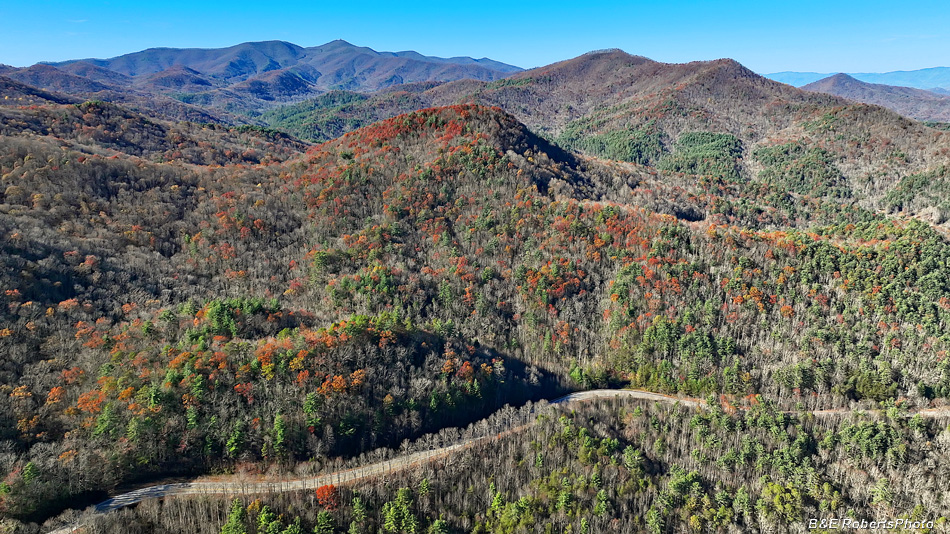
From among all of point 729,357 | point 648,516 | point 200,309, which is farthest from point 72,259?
point 729,357

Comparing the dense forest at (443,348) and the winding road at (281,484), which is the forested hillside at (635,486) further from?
the winding road at (281,484)

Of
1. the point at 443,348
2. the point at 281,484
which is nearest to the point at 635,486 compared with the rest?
the point at 443,348

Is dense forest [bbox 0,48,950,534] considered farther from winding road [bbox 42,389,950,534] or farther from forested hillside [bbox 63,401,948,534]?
winding road [bbox 42,389,950,534]

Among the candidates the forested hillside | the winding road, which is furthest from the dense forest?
the winding road

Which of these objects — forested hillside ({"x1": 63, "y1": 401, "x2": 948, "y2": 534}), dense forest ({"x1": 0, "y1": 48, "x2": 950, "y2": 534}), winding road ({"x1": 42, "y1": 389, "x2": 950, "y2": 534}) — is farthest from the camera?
dense forest ({"x1": 0, "y1": 48, "x2": 950, "y2": 534})

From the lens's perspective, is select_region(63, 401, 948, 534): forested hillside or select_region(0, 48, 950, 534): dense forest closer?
select_region(63, 401, 948, 534): forested hillside

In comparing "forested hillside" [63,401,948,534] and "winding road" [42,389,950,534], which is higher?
"winding road" [42,389,950,534]

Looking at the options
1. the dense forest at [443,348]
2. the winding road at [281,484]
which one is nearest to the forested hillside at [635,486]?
the dense forest at [443,348]

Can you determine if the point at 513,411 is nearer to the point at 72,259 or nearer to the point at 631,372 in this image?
the point at 631,372
